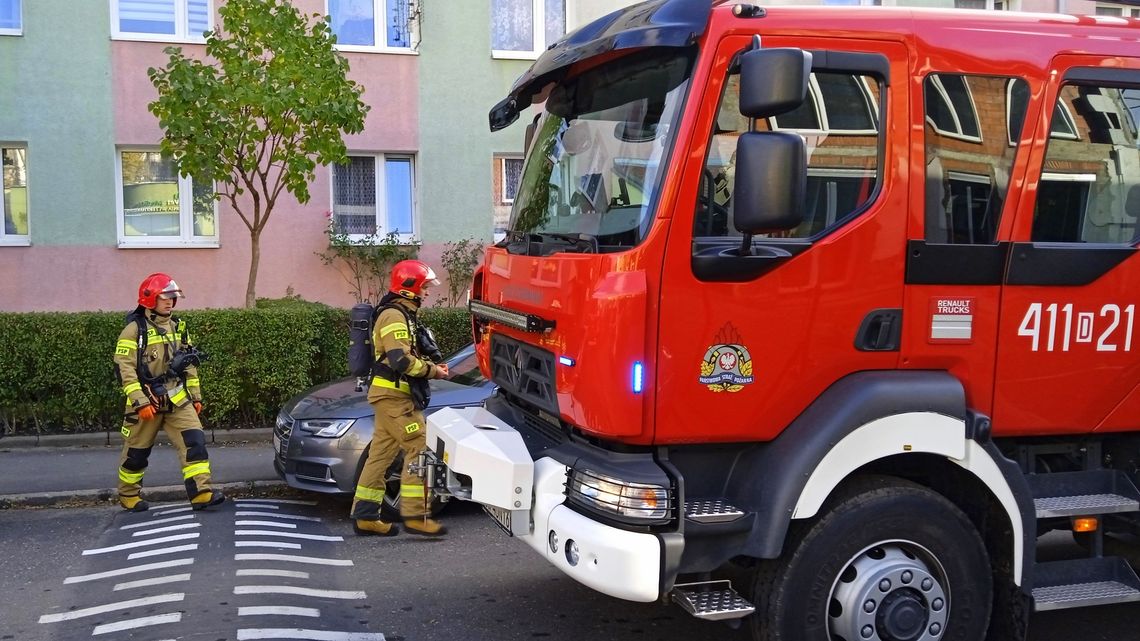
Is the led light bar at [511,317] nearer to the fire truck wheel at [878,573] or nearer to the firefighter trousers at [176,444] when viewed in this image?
the fire truck wheel at [878,573]

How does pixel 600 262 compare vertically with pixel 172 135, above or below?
below

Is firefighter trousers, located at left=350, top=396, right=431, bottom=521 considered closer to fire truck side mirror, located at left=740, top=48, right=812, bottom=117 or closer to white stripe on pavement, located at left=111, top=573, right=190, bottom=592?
white stripe on pavement, located at left=111, top=573, right=190, bottom=592

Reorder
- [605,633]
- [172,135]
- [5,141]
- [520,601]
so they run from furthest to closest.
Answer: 1. [5,141]
2. [172,135]
3. [520,601]
4. [605,633]

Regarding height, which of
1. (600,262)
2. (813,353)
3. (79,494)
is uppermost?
(600,262)

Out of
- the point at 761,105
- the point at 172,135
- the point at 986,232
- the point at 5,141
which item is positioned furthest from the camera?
the point at 5,141

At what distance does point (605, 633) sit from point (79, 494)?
5.23 meters

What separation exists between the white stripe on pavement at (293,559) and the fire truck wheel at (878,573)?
317 cm

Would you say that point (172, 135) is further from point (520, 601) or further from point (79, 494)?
point (520, 601)

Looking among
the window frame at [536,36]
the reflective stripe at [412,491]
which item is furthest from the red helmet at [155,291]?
the window frame at [536,36]

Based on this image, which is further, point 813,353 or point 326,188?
point 326,188

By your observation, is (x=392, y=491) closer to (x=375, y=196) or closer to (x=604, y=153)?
(x=604, y=153)

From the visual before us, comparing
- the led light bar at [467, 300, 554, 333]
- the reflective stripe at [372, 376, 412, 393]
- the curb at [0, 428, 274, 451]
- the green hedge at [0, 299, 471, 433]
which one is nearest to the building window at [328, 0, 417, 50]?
the green hedge at [0, 299, 471, 433]

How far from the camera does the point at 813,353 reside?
4.10m

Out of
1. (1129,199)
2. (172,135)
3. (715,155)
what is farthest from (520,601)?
(172,135)
